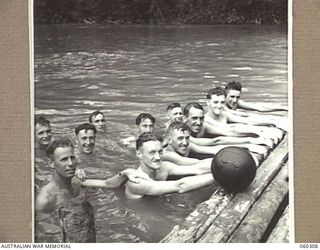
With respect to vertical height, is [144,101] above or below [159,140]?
above

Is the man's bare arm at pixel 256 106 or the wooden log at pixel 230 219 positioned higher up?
the man's bare arm at pixel 256 106

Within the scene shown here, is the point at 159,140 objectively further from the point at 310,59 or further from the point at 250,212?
the point at 310,59

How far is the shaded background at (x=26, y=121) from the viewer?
1.34 metres

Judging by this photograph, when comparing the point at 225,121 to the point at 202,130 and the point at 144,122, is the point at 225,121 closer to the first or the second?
the point at 202,130

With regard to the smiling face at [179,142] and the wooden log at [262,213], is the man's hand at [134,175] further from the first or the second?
the wooden log at [262,213]

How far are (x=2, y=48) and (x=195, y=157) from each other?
1.91 ft

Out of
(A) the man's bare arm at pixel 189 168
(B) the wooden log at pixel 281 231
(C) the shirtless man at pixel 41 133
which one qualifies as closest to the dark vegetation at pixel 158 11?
(C) the shirtless man at pixel 41 133

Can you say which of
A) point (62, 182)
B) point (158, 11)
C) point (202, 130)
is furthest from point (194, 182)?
point (158, 11)

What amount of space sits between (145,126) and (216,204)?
277 mm

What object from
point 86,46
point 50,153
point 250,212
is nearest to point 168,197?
point 250,212

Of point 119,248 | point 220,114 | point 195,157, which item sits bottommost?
point 119,248

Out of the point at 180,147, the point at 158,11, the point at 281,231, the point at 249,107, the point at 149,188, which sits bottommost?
the point at 281,231

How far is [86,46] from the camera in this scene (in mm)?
1370

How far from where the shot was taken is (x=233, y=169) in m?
1.32
